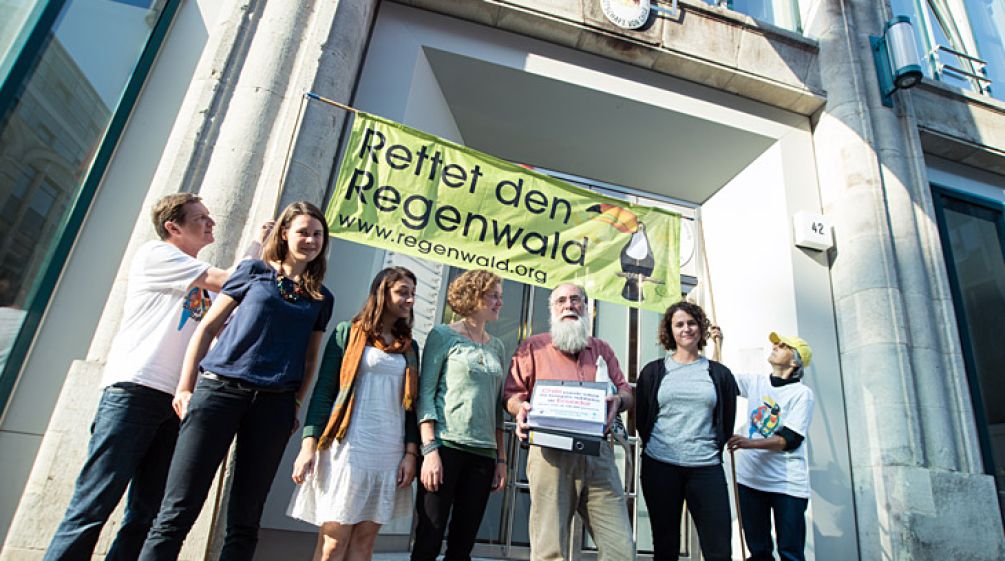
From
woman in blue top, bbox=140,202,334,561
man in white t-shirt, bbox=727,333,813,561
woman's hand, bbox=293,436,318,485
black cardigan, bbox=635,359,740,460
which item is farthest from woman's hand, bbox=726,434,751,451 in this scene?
woman in blue top, bbox=140,202,334,561

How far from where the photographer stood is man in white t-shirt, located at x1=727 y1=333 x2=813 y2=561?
3.35 metres

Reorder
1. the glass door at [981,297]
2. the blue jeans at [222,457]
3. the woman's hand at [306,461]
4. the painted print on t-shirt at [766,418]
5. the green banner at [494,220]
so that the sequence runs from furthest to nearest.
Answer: the glass door at [981,297] → the green banner at [494,220] → the painted print on t-shirt at [766,418] → the woman's hand at [306,461] → the blue jeans at [222,457]

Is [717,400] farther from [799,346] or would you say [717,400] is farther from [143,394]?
[143,394]

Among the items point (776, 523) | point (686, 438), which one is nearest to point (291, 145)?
point (686, 438)

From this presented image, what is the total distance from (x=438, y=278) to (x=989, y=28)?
27.9 ft

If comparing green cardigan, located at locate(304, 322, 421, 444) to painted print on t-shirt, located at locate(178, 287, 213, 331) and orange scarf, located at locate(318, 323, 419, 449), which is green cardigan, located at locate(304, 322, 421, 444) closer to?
orange scarf, located at locate(318, 323, 419, 449)

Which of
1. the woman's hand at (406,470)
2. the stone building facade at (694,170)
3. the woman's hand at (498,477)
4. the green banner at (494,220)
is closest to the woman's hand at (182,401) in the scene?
the woman's hand at (406,470)

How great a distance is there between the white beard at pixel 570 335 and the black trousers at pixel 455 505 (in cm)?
74

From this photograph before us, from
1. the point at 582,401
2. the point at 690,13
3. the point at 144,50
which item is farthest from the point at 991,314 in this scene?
the point at 144,50

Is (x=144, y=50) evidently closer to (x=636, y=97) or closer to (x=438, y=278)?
(x=438, y=278)

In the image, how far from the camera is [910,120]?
586cm

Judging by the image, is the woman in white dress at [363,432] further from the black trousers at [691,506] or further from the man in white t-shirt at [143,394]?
the black trousers at [691,506]

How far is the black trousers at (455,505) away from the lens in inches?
101

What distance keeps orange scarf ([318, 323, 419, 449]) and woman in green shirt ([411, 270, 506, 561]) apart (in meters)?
0.07
